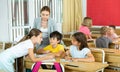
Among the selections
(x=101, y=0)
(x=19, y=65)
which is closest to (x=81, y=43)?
(x=19, y=65)

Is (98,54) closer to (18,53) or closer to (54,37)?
(54,37)

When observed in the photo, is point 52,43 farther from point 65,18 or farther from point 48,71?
point 65,18

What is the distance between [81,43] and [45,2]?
3.57 m

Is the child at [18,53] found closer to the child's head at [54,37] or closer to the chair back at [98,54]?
the child's head at [54,37]

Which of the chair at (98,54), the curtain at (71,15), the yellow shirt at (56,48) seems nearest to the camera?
the chair at (98,54)

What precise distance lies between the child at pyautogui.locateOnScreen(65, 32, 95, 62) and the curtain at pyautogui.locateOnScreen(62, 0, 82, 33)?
3.60m

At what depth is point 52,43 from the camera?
14.5ft

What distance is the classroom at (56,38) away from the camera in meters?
3.82

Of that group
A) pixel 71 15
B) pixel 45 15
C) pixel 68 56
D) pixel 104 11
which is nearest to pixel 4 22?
pixel 45 15

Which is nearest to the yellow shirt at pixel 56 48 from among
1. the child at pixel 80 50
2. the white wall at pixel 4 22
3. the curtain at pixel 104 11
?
the child at pixel 80 50

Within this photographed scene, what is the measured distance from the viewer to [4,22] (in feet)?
19.6

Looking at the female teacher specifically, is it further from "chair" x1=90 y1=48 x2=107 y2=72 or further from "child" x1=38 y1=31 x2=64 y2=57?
"chair" x1=90 y1=48 x2=107 y2=72

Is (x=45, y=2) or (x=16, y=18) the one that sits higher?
(x=45, y=2)

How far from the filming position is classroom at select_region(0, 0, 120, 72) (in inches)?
150
